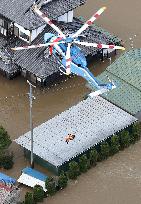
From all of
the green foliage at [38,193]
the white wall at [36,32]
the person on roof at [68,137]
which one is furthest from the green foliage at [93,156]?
the white wall at [36,32]

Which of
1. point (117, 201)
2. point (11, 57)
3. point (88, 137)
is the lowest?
point (117, 201)

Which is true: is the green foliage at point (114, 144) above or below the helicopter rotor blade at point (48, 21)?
below

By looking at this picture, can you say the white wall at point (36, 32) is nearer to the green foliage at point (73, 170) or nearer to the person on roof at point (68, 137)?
the person on roof at point (68, 137)

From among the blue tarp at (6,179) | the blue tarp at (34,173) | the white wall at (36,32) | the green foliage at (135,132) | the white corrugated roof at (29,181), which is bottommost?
the white corrugated roof at (29,181)

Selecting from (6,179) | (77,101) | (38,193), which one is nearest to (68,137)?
(38,193)

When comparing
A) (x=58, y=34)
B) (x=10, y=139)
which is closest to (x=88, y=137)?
(x=10, y=139)

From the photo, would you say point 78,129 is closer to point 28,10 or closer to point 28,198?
point 28,198

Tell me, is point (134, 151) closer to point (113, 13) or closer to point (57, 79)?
point (57, 79)
